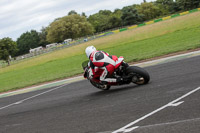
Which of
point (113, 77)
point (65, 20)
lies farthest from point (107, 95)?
point (65, 20)

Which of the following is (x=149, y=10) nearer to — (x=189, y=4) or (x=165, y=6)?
(x=165, y=6)

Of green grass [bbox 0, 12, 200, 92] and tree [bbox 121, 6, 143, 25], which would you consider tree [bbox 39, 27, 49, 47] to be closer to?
tree [bbox 121, 6, 143, 25]

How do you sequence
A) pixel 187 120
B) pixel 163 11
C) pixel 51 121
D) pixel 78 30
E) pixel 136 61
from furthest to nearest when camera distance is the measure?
A: pixel 163 11
pixel 78 30
pixel 136 61
pixel 51 121
pixel 187 120

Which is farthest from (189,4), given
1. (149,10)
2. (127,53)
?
(127,53)

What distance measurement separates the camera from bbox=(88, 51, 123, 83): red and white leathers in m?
8.62

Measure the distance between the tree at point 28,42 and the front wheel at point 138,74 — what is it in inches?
5198

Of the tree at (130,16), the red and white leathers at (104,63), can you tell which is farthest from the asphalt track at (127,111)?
the tree at (130,16)

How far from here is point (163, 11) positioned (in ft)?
375

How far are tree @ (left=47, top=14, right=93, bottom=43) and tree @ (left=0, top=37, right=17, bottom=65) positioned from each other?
38.2 metres

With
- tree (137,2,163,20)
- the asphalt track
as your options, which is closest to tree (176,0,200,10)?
tree (137,2,163,20)

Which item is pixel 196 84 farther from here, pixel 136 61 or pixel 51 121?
pixel 136 61

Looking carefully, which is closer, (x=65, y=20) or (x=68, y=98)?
(x=68, y=98)

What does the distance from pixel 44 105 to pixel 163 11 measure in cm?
11210

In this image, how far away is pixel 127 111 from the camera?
632cm
